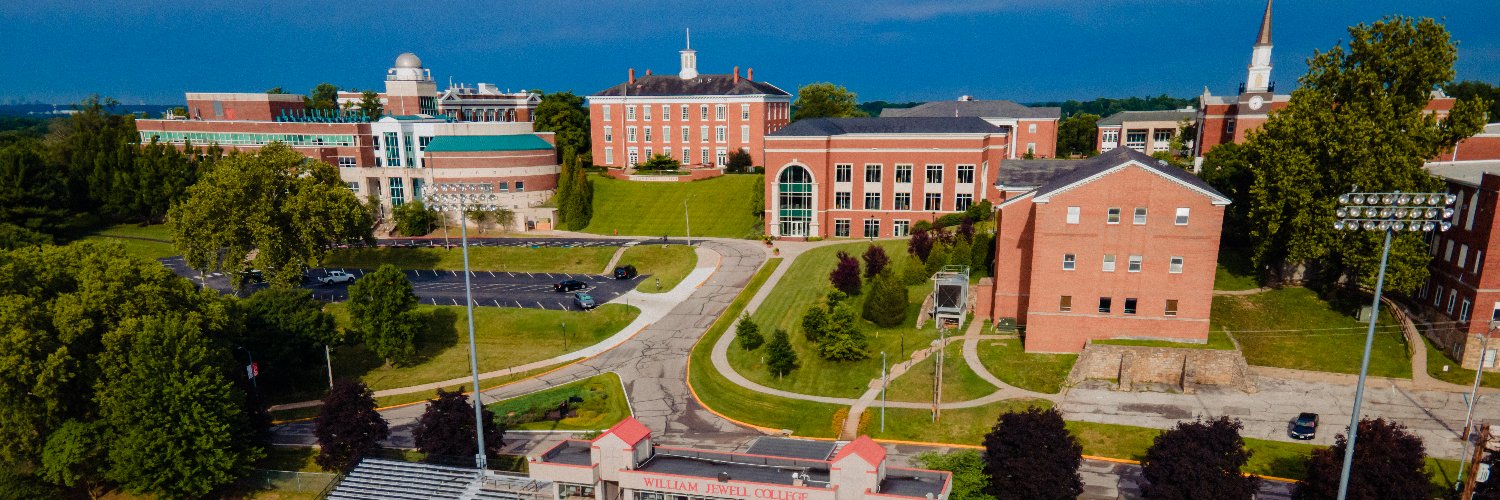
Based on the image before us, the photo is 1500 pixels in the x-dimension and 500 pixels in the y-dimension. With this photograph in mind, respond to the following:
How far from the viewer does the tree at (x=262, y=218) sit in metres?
59.9

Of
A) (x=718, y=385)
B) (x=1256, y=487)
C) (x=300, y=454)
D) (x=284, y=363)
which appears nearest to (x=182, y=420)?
(x=300, y=454)

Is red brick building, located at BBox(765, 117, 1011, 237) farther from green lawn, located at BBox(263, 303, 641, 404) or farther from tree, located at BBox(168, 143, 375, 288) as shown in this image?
tree, located at BBox(168, 143, 375, 288)

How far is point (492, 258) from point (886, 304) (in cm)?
4223

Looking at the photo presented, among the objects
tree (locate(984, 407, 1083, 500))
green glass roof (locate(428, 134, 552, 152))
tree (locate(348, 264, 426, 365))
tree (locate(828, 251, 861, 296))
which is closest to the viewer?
tree (locate(984, 407, 1083, 500))

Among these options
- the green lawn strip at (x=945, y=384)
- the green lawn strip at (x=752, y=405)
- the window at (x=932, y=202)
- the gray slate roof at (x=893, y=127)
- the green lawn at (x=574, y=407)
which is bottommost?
the green lawn at (x=574, y=407)

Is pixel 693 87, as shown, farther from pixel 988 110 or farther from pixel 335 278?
pixel 335 278

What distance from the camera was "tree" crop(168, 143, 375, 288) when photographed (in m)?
59.9

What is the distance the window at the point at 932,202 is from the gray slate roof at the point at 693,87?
3497cm

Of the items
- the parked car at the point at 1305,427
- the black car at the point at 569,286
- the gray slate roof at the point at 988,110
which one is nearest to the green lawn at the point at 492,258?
the black car at the point at 569,286

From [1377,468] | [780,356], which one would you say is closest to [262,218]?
[780,356]

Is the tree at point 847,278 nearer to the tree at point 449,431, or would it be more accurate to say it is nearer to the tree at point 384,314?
the tree at point 384,314

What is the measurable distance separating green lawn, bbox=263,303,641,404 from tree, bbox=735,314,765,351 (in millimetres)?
11145

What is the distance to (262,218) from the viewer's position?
60594 millimetres

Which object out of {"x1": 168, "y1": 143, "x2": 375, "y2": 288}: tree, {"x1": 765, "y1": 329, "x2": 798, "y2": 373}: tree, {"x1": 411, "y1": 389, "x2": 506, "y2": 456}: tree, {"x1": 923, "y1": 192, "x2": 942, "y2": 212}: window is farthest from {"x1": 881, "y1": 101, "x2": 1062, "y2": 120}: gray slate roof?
{"x1": 411, "y1": 389, "x2": 506, "y2": 456}: tree
